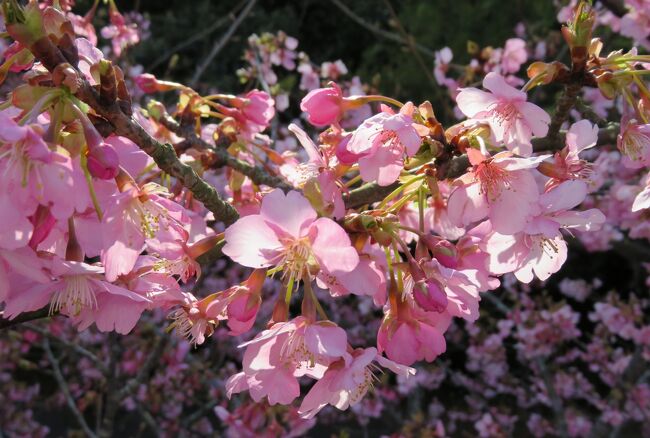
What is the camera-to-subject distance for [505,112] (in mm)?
1009

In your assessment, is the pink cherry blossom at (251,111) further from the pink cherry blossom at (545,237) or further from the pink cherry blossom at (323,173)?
the pink cherry blossom at (545,237)

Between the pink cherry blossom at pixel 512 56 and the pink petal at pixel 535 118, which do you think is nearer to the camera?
the pink petal at pixel 535 118

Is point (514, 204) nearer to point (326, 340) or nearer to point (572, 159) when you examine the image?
point (572, 159)

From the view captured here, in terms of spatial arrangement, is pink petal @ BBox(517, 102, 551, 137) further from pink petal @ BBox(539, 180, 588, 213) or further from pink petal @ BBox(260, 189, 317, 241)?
pink petal @ BBox(260, 189, 317, 241)

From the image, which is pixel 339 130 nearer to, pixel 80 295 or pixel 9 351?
pixel 80 295

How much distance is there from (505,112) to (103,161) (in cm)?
63

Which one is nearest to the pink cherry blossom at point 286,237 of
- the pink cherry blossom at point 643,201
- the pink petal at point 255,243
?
the pink petal at point 255,243

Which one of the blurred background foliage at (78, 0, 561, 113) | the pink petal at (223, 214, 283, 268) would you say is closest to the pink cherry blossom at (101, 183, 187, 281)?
the pink petal at (223, 214, 283, 268)

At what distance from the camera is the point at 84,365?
17.7ft

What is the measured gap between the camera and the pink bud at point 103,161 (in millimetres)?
731

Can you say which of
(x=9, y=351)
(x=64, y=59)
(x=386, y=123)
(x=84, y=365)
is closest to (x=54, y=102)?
(x=64, y=59)

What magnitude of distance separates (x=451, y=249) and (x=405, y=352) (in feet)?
0.54

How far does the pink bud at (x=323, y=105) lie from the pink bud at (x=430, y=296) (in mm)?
354

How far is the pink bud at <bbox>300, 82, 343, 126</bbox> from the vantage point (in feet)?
3.38
